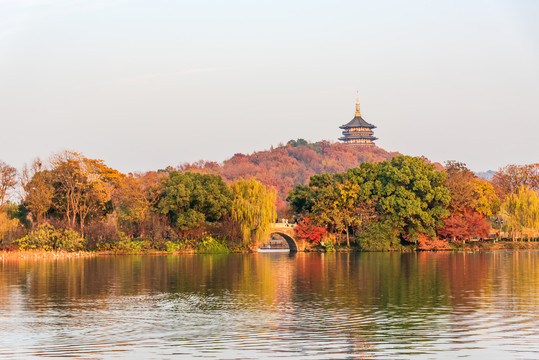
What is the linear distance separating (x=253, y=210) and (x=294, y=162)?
254 feet

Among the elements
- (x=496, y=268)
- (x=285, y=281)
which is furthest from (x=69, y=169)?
(x=496, y=268)

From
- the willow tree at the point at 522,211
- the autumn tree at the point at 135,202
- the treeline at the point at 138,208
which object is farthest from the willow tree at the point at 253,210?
the willow tree at the point at 522,211

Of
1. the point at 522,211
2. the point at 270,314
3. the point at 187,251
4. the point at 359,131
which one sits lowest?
the point at 270,314

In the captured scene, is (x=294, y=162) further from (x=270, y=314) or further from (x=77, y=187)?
(x=270, y=314)

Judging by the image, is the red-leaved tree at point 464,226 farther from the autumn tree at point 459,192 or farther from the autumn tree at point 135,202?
the autumn tree at point 135,202

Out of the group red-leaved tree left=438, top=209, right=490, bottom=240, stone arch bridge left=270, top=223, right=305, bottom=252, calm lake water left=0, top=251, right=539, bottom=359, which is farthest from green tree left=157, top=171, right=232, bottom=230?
calm lake water left=0, top=251, right=539, bottom=359

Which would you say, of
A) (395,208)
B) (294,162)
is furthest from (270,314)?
(294,162)

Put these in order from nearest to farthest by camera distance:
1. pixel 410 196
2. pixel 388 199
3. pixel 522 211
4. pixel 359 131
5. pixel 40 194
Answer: pixel 40 194, pixel 410 196, pixel 388 199, pixel 522 211, pixel 359 131

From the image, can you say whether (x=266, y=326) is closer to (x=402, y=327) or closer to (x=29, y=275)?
(x=402, y=327)

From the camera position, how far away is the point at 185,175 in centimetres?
5247

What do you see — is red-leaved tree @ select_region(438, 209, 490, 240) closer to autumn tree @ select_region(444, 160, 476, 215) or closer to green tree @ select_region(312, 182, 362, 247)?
autumn tree @ select_region(444, 160, 476, 215)

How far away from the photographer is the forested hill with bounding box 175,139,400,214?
4412 inches

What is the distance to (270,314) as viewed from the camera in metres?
18.2

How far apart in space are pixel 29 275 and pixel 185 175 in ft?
75.4
